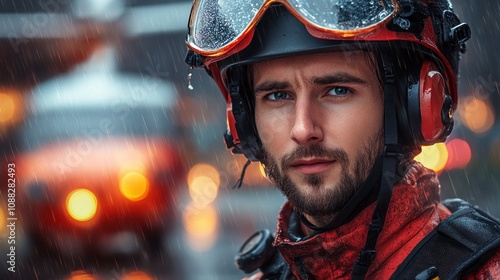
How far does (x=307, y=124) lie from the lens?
2.44 metres

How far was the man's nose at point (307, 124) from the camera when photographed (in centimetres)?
244

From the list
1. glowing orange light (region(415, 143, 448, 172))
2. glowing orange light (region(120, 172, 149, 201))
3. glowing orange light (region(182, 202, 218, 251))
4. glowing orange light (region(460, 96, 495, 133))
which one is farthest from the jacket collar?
glowing orange light (region(460, 96, 495, 133))

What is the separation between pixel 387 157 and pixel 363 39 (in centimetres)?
38

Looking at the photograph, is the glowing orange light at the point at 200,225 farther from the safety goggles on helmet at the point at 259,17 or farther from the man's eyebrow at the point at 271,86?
the man's eyebrow at the point at 271,86

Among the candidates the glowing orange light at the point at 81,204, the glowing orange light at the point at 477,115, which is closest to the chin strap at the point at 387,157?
the glowing orange light at the point at 81,204

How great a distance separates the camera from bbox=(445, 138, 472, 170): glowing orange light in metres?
13.7

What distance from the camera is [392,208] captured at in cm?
246

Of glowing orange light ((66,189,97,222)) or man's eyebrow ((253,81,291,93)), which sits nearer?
man's eyebrow ((253,81,291,93))

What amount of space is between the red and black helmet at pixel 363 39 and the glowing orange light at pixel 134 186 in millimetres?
5429

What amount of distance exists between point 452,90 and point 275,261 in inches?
35.6

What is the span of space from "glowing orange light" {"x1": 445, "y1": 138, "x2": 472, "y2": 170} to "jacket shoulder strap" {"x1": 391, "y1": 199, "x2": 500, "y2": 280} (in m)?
11.3

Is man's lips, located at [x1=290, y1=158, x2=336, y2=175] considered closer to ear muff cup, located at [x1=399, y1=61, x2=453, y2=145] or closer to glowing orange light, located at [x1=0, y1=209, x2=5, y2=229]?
ear muff cup, located at [x1=399, y1=61, x2=453, y2=145]

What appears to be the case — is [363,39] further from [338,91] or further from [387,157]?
[387,157]

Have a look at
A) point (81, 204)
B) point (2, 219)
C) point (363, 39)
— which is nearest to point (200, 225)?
point (81, 204)
